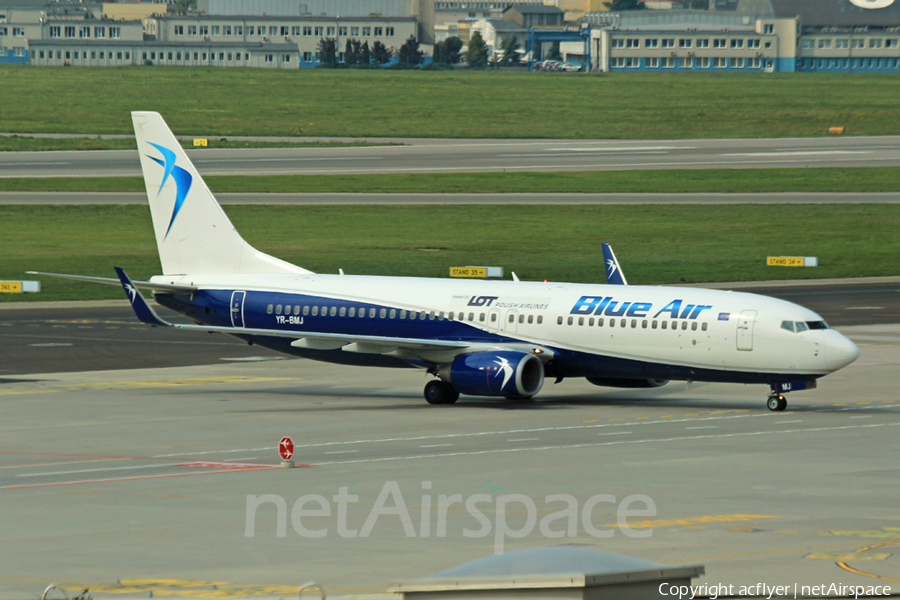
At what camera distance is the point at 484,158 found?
463ft

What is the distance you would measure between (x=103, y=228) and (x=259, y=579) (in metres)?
79.1

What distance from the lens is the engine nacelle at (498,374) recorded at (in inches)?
1736

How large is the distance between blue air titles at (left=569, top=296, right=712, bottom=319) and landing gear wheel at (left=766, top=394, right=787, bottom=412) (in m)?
3.60

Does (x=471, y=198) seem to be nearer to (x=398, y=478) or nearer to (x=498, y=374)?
(x=498, y=374)

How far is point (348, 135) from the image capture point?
16750cm

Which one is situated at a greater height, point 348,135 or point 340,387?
point 348,135

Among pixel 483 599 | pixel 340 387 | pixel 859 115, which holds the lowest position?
pixel 340 387

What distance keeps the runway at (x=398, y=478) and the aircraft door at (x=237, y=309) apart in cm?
244

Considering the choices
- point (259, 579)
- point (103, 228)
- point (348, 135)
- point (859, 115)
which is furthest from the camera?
point (859, 115)

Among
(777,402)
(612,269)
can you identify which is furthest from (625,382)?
(612,269)

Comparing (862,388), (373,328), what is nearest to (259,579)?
(373,328)

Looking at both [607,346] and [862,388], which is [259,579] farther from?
[862,388]

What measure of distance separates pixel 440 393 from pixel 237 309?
833 centimetres

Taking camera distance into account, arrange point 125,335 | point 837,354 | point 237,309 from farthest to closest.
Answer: point 125,335 < point 237,309 < point 837,354
